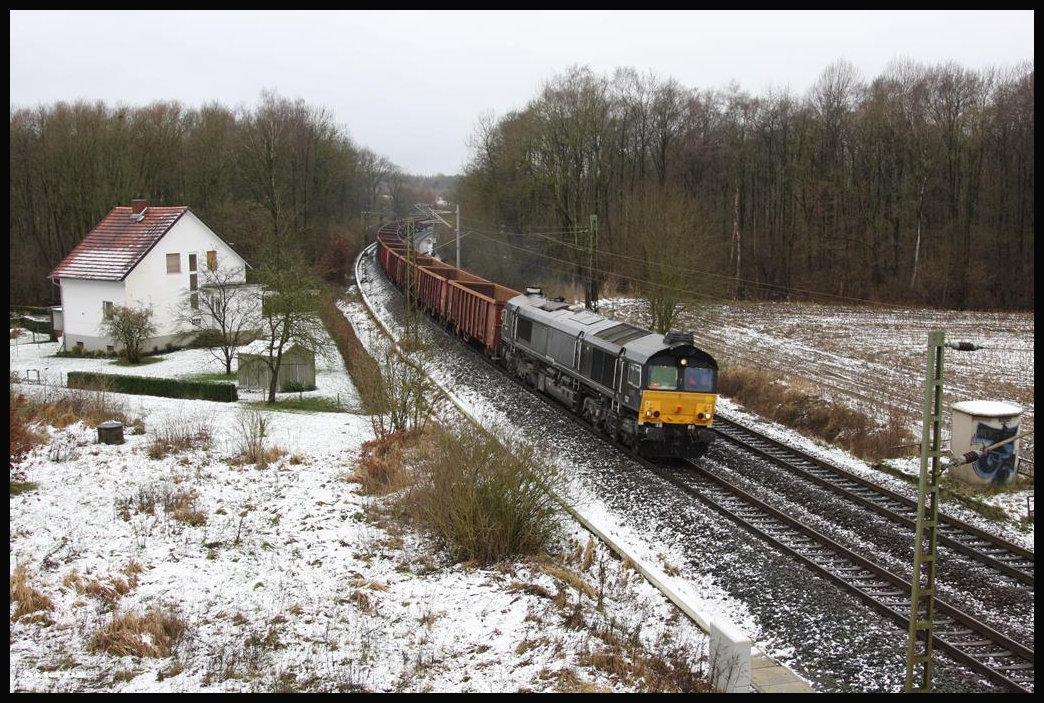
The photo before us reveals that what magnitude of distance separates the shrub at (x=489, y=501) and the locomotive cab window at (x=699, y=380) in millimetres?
4963

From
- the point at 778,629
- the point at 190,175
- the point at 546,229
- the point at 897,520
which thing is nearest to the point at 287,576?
the point at 778,629

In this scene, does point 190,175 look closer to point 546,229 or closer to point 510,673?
point 546,229

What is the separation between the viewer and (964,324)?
123 ft

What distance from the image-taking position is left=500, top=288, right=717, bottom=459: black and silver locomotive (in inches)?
686

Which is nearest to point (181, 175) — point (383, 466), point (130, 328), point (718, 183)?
point (130, 328)

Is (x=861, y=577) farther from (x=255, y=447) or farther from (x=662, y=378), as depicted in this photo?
(x=255, y=447)

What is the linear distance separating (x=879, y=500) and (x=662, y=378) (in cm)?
485

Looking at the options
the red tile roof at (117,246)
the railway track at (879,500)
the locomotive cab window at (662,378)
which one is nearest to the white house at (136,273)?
the red tile roof at (117,246)

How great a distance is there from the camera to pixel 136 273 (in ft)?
109

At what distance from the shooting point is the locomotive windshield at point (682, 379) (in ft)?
57.0

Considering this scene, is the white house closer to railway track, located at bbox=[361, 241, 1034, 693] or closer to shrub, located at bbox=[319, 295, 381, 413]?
shrub, located at bbox=[319, 295, 381, 413]

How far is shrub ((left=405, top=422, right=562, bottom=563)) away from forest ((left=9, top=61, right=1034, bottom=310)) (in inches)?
1044

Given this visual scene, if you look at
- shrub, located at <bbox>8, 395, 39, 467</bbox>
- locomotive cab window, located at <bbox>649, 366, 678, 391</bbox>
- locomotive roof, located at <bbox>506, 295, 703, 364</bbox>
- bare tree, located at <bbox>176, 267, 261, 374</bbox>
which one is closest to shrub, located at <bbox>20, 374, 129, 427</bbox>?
shrub, located at <bbox>8, 395, 39, 467</bbox>

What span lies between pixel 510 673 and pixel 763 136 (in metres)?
50.2
